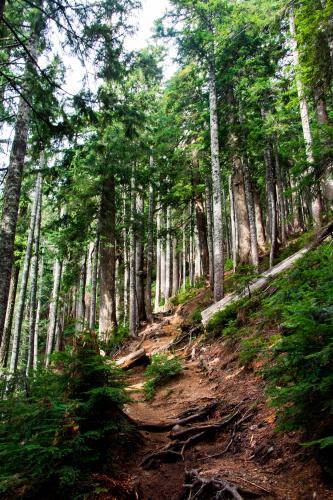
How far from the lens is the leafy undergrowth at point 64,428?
11.7 feet

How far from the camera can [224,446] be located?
4965 mm

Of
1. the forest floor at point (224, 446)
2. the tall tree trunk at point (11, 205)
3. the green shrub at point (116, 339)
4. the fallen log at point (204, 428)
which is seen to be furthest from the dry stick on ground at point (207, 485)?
the green shrub at point (116, 339)

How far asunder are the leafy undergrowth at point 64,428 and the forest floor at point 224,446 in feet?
1.72

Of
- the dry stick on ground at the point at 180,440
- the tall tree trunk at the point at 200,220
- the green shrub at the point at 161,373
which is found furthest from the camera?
the tall tree trunk at the point at 200,220

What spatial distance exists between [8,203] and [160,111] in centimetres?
1296

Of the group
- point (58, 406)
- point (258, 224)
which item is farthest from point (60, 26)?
point (258, 224)

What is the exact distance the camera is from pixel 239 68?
14070mm

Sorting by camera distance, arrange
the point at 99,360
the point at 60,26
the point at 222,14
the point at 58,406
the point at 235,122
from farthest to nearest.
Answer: the point at 235,122 → the point at 222,14 → the point at 60,26 → the point at 99,360 → the point at 58,406

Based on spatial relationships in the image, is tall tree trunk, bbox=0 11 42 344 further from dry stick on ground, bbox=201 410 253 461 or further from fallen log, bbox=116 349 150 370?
fallen log, bbox=116 349 150 370

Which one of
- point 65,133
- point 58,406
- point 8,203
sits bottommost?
point 58,406

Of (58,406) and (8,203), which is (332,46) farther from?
(58,406)

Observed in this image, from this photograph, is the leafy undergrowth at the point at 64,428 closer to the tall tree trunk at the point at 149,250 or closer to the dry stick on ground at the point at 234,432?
the dry stick on ground at the point at 234,432

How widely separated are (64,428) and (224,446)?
237 centimetres

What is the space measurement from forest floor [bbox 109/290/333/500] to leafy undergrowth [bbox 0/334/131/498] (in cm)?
52
